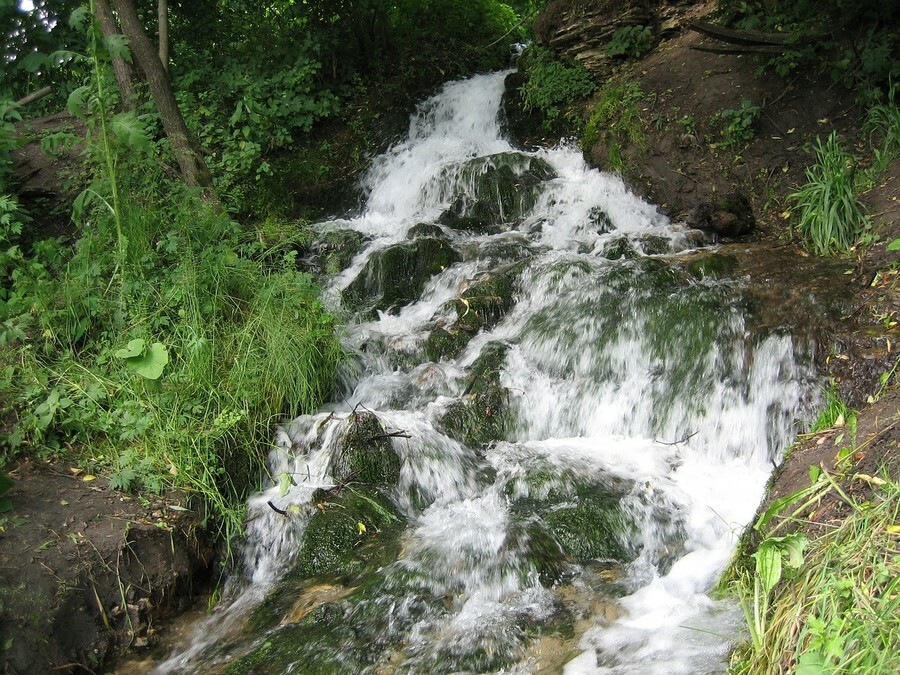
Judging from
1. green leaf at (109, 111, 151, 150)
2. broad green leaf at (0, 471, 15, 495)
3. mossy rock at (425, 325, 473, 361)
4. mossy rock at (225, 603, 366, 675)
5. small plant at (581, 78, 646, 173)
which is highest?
green leaf at (109, 111, 151, 150)

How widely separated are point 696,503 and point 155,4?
942cm

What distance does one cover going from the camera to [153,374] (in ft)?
12.9

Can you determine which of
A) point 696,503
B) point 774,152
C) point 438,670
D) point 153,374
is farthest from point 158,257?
point 774,152

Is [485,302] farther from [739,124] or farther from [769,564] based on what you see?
[769,564]

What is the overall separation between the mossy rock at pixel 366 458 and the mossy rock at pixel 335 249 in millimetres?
3035

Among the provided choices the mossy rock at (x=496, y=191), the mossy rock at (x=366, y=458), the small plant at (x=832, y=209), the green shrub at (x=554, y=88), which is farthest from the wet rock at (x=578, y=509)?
the green shrub at (x=554, y=88)

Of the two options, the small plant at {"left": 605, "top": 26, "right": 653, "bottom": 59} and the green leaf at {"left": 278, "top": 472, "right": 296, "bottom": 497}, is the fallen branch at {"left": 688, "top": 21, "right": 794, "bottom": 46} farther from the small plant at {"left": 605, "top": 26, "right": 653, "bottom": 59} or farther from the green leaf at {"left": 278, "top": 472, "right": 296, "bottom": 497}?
the green leaf at {"left": 278, "top": 472, "right": 296, "bottom": 497}

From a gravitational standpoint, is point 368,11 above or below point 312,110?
above

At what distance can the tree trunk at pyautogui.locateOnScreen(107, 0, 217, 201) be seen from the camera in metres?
6.28

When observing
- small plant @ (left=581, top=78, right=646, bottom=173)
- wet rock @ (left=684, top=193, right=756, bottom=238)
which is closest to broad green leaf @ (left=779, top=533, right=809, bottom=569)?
wet rock @ (left=684, top=193, right=756, bottom=238)

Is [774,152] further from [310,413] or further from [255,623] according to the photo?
[255,623]

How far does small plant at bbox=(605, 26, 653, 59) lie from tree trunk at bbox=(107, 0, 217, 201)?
17.4 ft

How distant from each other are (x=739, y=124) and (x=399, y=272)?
378 cm

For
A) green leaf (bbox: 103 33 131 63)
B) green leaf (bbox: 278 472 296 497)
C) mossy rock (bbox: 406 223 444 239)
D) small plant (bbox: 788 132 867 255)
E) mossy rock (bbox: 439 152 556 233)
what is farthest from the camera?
mossy rock (bbox: 439 152 556 233)
